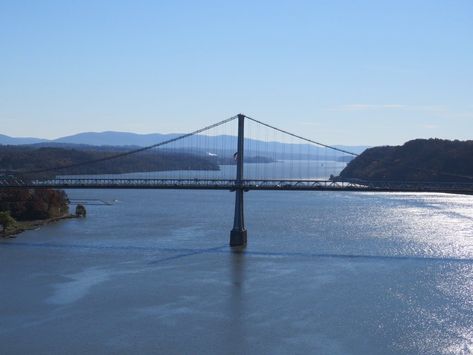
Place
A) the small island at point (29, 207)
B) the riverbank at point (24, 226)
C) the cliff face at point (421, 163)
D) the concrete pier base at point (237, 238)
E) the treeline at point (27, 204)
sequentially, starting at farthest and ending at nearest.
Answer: the cliff face at point (421, 163) < the treeline at point (27, 204) < the small island at point (29, 207) < the riverbank at point (24, 226) < the concrete pier base at point (237, 238)

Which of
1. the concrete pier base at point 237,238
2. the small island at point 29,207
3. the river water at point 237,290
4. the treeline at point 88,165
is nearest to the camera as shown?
the river water at point 237,290

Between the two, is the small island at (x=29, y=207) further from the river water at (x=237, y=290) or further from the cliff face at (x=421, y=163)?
the cliff face at (x=421, y=163)

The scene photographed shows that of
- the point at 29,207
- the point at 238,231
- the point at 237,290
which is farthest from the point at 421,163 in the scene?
the point at 237,290

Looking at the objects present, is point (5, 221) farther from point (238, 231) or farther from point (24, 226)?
point (238, 231)

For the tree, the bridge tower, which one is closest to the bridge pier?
the bridge tower

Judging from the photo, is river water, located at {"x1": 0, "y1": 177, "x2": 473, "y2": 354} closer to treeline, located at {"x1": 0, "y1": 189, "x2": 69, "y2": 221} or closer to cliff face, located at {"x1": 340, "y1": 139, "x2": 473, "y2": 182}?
treeline, located at {"x1": 0, "y1": 189, "x2": 69, "y2": 221}

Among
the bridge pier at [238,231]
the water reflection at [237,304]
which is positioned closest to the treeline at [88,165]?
the bridge pier at [238,231]
